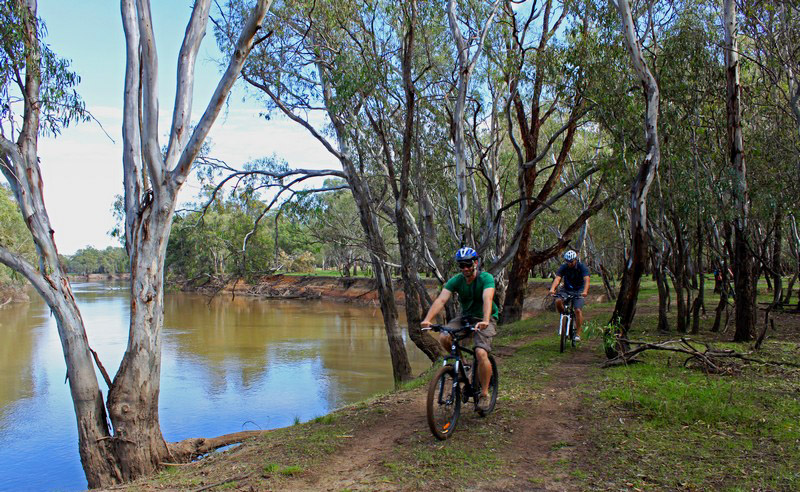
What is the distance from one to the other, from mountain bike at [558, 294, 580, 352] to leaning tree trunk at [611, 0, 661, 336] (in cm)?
66

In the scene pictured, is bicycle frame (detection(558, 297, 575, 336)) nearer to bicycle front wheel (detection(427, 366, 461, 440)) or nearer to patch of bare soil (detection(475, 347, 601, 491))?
patch of bare soil (detection(475, 347, 601, 491))

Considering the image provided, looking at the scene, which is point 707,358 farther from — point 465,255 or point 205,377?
point 205,377

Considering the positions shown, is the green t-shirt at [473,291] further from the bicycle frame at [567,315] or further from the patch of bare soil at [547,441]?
the bicycle frame at [567,315]

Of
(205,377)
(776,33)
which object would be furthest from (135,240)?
(776,33)

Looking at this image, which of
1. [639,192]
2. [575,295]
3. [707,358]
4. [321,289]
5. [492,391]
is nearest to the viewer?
[492,391]

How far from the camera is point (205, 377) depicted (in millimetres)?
15289

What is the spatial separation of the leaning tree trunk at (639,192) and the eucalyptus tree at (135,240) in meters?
4.60

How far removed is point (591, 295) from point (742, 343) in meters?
13.7

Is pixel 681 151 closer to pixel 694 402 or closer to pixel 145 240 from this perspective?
pixel 694 402

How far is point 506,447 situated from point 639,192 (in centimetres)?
412

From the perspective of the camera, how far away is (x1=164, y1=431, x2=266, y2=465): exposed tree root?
6906mm

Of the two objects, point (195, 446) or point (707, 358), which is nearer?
point (707, 358)

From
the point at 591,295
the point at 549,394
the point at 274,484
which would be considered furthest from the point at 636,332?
the point at 591,295

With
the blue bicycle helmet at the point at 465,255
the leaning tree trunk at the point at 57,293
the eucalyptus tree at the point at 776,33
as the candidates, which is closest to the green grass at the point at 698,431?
the blue bicycle helmet at the point at 465,255
